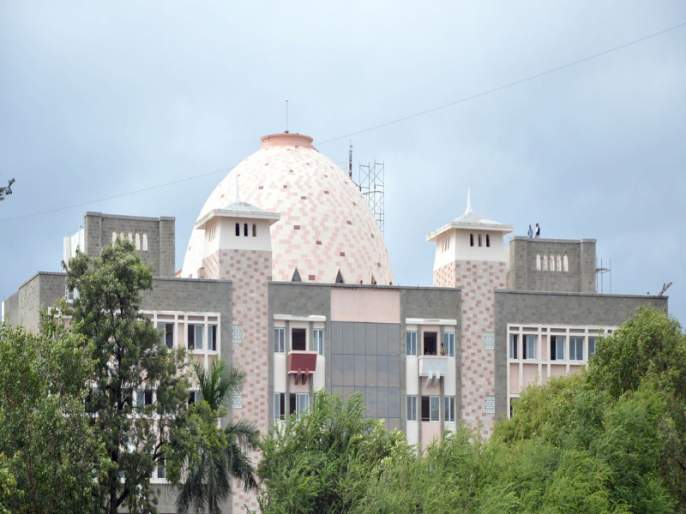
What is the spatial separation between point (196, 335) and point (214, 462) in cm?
1606

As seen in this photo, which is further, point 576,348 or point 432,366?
point 576,348

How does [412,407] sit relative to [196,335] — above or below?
below

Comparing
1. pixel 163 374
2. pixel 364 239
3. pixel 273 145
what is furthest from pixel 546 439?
pixel 273 145

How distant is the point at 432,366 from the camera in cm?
6266

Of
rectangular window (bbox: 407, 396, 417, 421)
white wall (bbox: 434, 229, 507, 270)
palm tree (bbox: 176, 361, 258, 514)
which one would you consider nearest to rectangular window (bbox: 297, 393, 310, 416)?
rectangular window (bbox: 407, 396, 417, 421)

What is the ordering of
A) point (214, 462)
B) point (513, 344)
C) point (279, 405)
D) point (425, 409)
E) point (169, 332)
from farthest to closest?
point (513, 344) → point (425, 409) → point (279, 405) → point (169, 332) → point (214, 462)

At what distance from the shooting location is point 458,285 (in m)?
64.0

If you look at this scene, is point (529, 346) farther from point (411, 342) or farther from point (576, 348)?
point (411, 342)

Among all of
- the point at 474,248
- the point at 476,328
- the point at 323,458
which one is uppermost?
the point at 474,248

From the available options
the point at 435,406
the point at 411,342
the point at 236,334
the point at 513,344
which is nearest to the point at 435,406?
the point at 435,406

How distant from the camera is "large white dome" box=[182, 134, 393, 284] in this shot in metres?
69.6

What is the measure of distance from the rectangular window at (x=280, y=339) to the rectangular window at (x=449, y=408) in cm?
626

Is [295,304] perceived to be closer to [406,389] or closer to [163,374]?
[406,389]

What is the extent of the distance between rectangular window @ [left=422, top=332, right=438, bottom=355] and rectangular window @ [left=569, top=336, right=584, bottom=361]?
5038 millimetres
